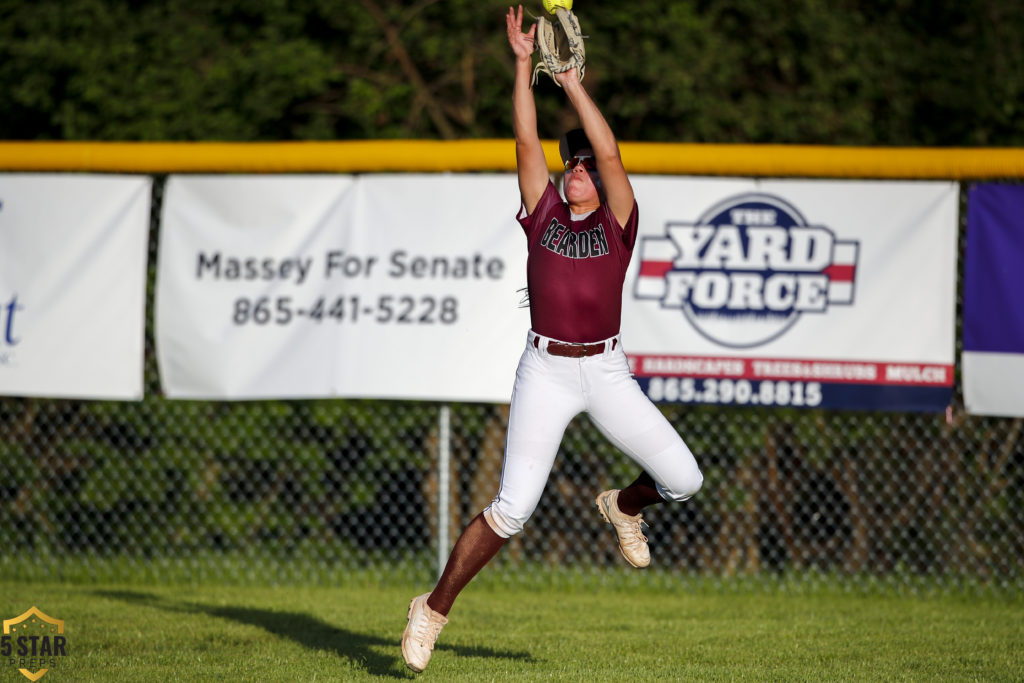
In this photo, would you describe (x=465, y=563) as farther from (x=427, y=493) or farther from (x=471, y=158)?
(x=427, y=493)

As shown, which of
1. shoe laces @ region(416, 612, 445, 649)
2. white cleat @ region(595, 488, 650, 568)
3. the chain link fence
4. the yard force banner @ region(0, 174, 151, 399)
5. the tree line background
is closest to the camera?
shoe laces @ region(416, 612, 445, 649)

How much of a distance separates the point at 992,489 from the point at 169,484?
17.5 feet

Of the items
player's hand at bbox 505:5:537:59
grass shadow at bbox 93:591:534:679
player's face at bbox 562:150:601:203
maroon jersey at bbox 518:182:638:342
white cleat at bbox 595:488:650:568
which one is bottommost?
grass shadow at bbox 93:591:534:679

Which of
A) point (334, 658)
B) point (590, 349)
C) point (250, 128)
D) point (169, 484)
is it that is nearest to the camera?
point (590, 349)

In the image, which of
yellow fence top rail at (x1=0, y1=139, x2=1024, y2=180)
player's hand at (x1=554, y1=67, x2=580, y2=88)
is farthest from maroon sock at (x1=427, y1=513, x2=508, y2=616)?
yellow fence top rail at (x1=0, y1=139, x2=1024, y2=180)

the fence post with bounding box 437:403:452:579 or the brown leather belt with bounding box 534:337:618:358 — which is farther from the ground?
the brown leather belt with bounding box 534:337:618:358

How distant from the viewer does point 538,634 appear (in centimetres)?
548

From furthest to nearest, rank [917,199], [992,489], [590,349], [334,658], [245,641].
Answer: [992,489]
[917,199]
[245,641]
[334,658]
[590,349]

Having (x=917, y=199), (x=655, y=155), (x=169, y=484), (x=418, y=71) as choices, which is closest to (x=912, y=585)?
(x=917, y=199)

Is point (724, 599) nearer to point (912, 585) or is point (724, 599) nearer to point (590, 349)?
point (912, 585)

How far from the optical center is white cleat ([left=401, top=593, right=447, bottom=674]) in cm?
412

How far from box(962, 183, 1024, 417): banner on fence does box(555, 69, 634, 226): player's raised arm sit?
3007mm

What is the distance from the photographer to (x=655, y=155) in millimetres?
6504

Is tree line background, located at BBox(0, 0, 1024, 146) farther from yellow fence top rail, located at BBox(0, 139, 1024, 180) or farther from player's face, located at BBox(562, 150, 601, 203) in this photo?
player's face, located at BBox(562, 150, 601, 203)
